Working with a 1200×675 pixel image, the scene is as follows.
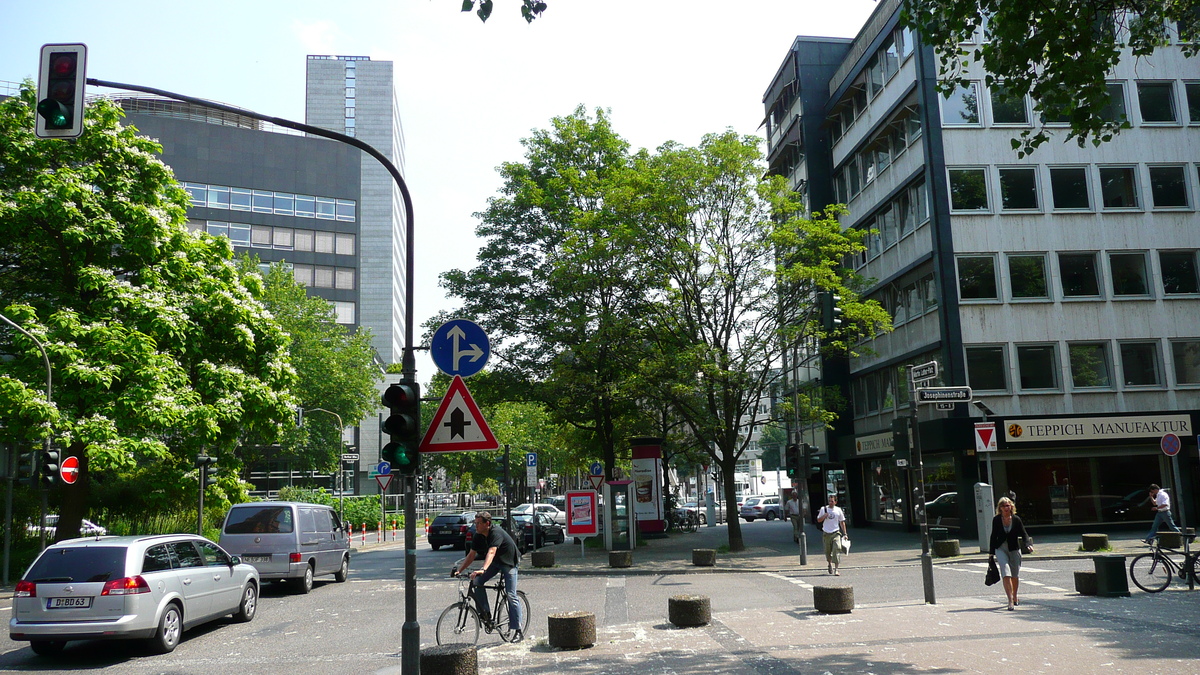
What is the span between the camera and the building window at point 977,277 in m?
30.5

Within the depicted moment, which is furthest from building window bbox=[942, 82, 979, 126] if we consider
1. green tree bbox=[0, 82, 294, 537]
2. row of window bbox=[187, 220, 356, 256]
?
row of window bbox=[187, 220, 356, 256]

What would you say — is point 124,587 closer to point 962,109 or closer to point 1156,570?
point 1156,570

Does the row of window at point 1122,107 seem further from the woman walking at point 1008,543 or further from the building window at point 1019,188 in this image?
the woman walking at point 1008,543

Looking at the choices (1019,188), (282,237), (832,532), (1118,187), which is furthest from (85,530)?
(282,237)

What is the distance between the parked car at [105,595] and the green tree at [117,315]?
9307mm

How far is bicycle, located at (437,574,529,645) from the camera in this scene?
→ 10.6 m

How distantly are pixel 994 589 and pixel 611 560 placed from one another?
9784 mm

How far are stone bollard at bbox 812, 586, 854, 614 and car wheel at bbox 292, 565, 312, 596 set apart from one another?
10782 millimetres

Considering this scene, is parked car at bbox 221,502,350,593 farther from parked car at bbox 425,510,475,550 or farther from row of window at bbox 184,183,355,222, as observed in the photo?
row of window at bbox 184,183,355,222

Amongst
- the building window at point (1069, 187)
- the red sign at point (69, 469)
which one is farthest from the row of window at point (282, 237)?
the building window at point (1069, 187)

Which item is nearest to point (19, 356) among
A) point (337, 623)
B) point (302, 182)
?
point (337, 623)

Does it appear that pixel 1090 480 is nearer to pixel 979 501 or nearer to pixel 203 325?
pixel 979 501

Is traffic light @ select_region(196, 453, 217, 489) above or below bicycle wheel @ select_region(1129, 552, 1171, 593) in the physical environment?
above

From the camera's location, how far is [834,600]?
42.3 feet
